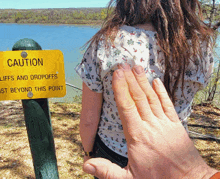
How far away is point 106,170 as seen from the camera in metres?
0.73

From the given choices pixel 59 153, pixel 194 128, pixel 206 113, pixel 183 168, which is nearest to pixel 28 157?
pixel 59 153

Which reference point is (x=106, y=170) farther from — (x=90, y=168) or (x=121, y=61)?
(x=121, y=61)

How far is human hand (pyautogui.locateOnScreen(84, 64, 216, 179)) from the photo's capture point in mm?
625

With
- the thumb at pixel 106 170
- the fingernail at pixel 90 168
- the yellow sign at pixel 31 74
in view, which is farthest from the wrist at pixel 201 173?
the yellow sign at pixel 31 74

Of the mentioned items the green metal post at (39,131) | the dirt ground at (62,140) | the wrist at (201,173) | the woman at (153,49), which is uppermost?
the woman at (153,49)

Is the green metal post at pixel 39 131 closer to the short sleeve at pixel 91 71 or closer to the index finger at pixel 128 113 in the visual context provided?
the short sleeve at pixel 91 71

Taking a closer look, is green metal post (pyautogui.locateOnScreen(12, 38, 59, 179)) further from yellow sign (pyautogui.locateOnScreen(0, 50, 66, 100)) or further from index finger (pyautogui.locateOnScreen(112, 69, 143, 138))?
index finger (pyautogui.locateOnScreen(112, 69, 143, 138))

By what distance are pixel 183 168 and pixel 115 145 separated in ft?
2.03

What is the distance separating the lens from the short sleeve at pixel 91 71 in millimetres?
1077

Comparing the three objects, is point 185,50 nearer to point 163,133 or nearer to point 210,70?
point 210,70

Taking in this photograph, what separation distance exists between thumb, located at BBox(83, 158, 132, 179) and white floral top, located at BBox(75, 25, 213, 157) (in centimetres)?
42

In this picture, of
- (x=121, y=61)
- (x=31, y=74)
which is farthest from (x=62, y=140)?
(x=121, y=61)

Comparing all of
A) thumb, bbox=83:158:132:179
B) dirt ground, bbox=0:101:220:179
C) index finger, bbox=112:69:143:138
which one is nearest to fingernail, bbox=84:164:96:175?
thumb, bbox=83:158:132:179

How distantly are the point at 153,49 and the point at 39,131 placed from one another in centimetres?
74
